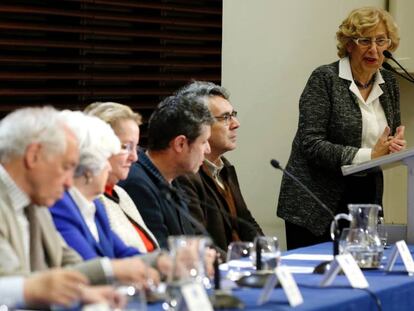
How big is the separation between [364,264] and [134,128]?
956 mm

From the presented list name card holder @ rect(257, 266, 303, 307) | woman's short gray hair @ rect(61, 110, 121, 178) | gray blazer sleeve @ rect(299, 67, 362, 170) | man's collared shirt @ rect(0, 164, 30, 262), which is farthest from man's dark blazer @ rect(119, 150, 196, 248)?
gray blazer sleeve @ rect(299, 67, 362, 170)

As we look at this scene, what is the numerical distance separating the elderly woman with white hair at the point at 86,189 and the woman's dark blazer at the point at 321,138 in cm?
222

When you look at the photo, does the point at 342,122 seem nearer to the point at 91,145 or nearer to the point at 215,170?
the point at 215,170

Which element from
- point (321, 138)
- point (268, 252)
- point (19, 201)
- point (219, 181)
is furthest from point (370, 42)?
point (19, 201)

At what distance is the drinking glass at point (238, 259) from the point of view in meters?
3.31

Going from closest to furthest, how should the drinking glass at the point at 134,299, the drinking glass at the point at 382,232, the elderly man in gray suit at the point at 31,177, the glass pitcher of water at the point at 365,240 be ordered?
the drinking glass at the point at 134,299, the elderly man in gray suit at the point at 31,177, the glass pitcher of water at the point at 365,240, the drinking glass at the point at 382,232

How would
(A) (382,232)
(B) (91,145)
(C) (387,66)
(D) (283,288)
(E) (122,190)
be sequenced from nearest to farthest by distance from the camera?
(D) (283,288)
(B) (91,145)
(E) (122,190)
(A) (382,232)
(C) (387,66)

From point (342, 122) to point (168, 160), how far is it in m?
1.56

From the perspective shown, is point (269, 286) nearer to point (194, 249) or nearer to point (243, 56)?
point (194, 249)

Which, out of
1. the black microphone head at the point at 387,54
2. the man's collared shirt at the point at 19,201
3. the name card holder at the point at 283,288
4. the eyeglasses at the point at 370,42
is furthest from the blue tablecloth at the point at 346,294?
the eyeglasses at the point at 370,42

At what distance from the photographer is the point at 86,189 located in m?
3.44

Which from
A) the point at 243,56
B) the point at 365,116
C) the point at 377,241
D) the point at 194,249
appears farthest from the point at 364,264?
the point at 243,56

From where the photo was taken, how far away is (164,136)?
4.33m

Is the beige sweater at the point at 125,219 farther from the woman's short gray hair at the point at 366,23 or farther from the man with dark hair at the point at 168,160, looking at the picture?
the woman's short gray hair at the point at 366,23
